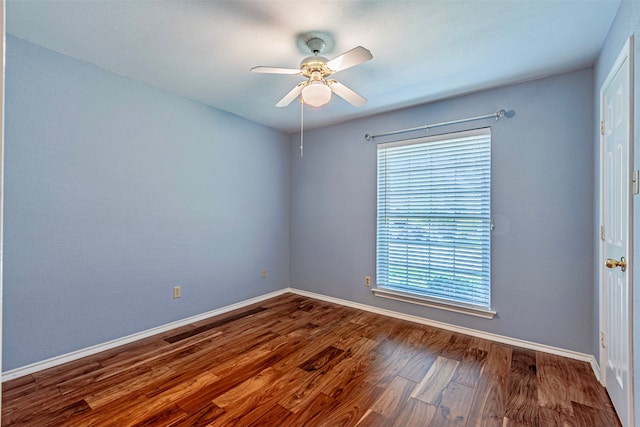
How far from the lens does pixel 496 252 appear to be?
304cm

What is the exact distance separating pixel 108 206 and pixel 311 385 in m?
2.32

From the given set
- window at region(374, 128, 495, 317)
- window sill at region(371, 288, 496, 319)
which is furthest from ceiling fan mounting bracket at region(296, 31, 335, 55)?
window sill at region(371, 288, 496, 319)

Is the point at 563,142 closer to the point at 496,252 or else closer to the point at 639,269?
the point at 496,252

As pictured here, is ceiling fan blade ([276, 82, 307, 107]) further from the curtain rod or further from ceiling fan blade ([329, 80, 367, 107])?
the curtain rod

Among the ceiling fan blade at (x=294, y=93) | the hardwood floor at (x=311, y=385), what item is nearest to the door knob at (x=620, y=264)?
the hardwood floor at (x=311, y=385)

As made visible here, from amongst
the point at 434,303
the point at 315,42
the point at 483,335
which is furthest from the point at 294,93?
the point at 483,335

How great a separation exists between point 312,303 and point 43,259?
2.81 m

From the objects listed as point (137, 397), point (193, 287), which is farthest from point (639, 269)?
point (193, 287)

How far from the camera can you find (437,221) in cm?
340

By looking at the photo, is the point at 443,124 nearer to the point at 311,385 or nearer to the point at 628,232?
the point at 628,232

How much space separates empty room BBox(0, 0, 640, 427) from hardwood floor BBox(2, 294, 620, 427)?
20 millimetres

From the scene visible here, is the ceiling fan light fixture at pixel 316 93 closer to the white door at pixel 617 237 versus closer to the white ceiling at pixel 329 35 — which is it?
the white ceiling at pixel 329 35

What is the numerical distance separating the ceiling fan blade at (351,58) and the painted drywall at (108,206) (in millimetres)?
2019

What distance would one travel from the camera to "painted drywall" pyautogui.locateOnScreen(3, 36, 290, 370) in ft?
7.73
